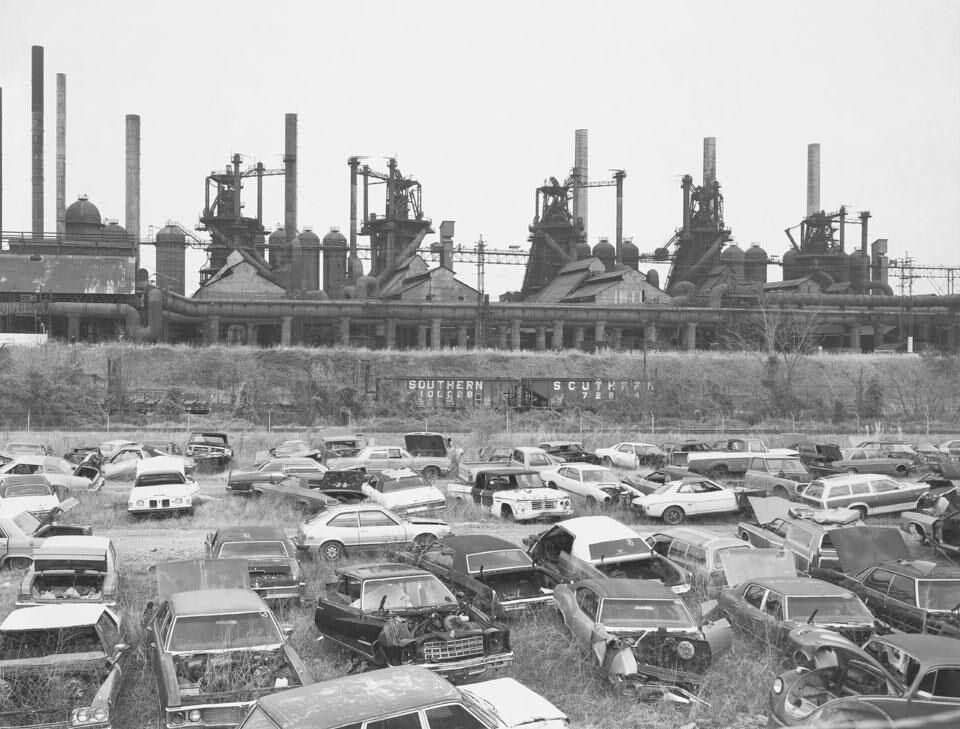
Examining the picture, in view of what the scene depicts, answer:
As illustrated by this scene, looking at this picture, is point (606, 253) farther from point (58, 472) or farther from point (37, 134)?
point (58, 472)

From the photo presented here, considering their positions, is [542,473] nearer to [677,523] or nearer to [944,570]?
[677,523]

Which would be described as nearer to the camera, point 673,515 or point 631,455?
point 673,515

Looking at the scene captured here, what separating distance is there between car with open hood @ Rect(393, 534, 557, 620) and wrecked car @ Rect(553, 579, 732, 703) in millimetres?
982

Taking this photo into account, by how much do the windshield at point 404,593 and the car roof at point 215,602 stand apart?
136cm

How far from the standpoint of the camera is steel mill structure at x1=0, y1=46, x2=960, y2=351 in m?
59.6

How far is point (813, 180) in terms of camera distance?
279ft

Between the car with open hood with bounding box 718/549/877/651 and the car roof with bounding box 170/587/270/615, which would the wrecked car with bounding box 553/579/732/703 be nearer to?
the car with open hood with bounding box 718/549/877/651

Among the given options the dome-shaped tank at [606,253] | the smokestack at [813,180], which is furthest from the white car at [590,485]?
the smokestack at [813,180]

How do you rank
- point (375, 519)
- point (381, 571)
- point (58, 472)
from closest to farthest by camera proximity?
point (381, 571)
point (375, 519)
point (58, 472)

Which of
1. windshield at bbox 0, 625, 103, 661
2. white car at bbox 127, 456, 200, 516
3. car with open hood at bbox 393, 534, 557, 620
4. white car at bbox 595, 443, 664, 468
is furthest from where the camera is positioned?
white car at bbox 595, 443, 664, 468

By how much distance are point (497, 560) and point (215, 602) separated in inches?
170

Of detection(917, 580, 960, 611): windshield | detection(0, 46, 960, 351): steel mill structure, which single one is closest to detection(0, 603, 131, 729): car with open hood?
detection(917, 580, 960, 611): windshield

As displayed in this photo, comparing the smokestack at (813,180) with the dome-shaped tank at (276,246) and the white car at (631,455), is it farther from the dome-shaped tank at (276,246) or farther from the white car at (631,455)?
the white car at (631,455)

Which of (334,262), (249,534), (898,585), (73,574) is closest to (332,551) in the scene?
(249,534)
